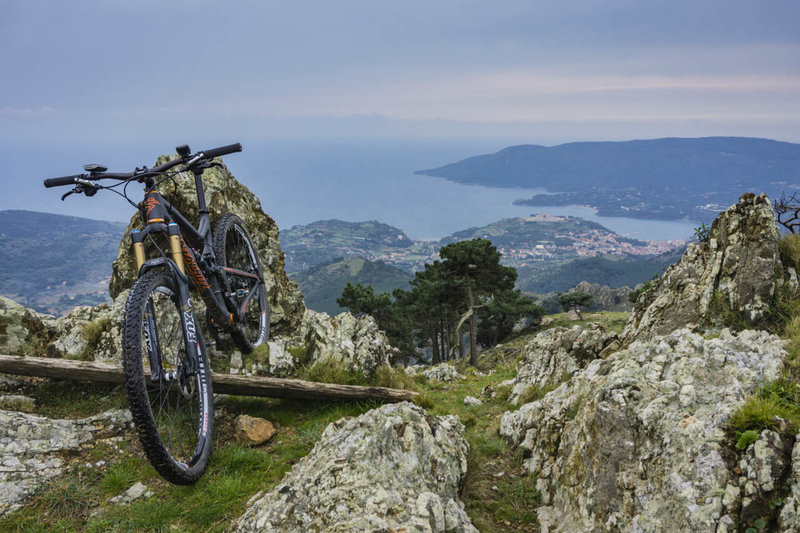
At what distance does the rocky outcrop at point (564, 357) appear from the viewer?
8484 mm

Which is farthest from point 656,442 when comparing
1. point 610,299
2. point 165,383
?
point 610,299

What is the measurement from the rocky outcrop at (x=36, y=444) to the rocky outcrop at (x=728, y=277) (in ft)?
28.3

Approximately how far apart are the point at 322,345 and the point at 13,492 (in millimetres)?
4680

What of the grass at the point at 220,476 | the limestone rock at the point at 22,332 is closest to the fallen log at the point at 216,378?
the grass at the point at 220,476

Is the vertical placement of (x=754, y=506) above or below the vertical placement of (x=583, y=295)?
above

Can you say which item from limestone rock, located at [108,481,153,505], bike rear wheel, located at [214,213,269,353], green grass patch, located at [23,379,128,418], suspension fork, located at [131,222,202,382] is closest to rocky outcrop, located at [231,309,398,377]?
bike rear wheel, located at [214,213,269,353]

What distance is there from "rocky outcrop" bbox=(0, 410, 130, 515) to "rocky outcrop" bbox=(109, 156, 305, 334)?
13.0 ft

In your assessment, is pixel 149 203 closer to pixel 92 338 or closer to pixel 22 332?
pixel 92 338

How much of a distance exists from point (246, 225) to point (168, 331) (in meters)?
4.68

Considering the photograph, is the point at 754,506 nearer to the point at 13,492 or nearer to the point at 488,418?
the point at 488,418

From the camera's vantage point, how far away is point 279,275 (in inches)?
406

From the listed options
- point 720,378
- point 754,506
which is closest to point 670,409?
point 720,378

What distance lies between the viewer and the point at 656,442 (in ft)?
13.1

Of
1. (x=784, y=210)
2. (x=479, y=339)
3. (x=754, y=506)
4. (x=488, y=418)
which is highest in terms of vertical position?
(x=784, y=210)
